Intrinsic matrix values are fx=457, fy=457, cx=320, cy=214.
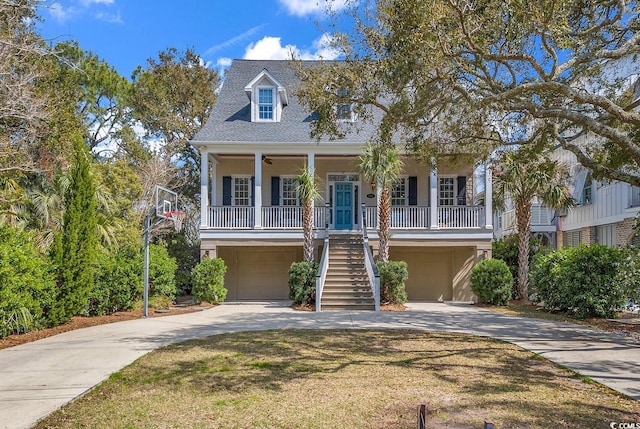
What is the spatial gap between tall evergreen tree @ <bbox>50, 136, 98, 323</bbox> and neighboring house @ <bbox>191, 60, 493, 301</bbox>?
5.60 metres

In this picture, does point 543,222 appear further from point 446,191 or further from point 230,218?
point 230,218

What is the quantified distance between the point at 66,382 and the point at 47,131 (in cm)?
1015

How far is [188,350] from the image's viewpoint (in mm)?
7984

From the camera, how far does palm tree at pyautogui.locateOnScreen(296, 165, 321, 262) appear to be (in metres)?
15.7

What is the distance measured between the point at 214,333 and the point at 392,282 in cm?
655

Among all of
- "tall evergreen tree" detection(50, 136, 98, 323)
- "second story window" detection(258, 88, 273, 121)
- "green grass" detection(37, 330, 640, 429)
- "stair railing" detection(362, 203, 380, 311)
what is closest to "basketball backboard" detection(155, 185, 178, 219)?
"tall evergreen tree" detection(50, 136, 98, 323)

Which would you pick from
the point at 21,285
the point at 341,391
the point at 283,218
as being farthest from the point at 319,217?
the point at 341,391

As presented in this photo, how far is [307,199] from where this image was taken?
15.8m

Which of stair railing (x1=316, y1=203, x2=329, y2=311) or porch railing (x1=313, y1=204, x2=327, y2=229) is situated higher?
porch railing (x1=313, y1=204, x2=327, y2=229)

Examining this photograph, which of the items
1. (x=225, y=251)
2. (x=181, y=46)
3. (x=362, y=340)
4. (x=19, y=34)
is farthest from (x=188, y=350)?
(x=181, y=46)

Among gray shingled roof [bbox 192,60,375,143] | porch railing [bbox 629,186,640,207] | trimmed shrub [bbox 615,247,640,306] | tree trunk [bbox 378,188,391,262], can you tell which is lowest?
trimmed shrub [bbox 615,247,640,306]

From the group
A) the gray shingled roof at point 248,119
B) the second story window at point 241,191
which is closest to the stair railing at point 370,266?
the gray shingled roof at point 248,119

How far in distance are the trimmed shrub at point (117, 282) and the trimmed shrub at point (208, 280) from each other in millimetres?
2132

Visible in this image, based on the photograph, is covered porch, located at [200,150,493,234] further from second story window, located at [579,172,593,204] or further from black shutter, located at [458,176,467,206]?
second story window, located at [579,172,593,204]
